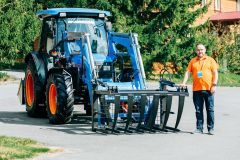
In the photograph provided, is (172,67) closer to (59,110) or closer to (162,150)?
(59,110)

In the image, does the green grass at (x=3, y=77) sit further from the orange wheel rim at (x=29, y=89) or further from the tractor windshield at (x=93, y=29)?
the tractor windshield at (x=93, y=29)

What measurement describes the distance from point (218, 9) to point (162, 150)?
4174cm

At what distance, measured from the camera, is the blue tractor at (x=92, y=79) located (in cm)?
1284

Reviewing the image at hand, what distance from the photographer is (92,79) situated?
13312 mm

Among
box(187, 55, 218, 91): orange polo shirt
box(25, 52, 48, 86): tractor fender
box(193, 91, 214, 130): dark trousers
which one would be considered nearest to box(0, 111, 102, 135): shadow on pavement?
box(25, 52, 48, 86): tractor fender

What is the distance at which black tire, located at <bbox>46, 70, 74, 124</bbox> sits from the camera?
13.8 metres

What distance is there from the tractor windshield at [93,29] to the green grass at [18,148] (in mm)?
4369

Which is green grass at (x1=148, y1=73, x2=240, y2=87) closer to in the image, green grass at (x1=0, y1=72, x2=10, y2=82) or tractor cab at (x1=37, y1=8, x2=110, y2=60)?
green grass at (x1=0, y1=72, x2=10, y2=82)

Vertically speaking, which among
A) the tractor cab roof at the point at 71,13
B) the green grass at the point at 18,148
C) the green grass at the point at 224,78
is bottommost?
the green grass at the point at 224,78

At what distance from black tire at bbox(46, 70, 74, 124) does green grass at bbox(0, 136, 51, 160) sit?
6.88 feet

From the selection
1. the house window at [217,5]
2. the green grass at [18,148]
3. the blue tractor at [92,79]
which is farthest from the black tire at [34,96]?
the house window at [217,5]

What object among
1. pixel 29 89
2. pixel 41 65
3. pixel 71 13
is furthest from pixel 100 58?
pixel 29 89

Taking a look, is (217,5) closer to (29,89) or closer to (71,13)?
(29,89)

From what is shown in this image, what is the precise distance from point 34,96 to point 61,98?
7.74ft
